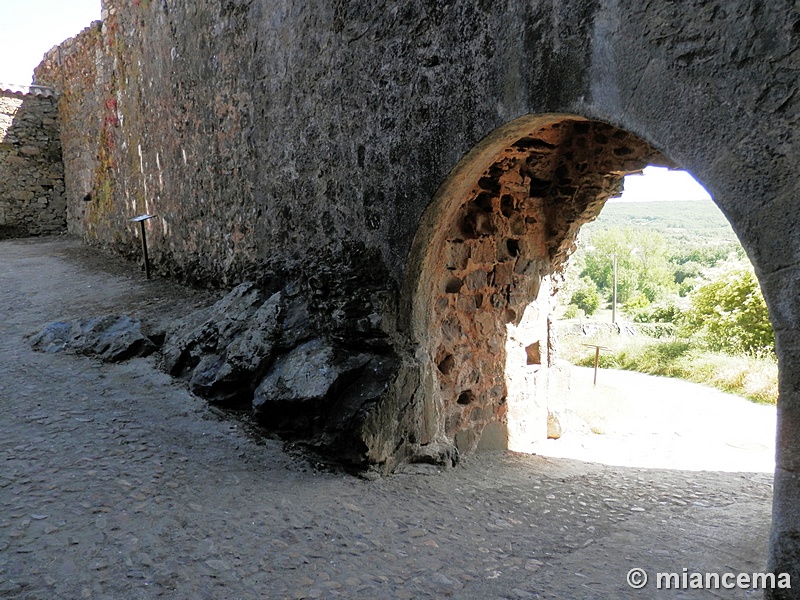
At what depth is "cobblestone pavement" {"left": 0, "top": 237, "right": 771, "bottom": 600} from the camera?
2.51 metres

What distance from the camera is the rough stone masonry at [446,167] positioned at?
2057 millimetres

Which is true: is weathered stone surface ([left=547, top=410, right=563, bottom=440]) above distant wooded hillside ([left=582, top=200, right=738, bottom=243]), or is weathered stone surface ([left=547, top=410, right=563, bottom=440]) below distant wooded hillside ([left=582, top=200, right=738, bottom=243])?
below

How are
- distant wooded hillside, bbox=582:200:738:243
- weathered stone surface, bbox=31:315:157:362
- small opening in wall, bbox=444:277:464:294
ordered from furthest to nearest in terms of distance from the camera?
1. distant wooded hillside, bbox=582:200:738:243
2. weathered stone surface, bbox=31:315:157:362
3. small opening in wall, bbox=444:277:464:294

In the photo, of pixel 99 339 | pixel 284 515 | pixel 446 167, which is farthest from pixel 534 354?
pixel 99 339

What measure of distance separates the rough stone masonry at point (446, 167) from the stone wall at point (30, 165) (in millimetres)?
5979

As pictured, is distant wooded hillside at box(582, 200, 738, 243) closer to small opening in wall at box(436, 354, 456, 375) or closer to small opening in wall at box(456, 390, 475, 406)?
small opening in wall at box(456, 390, 475, 406)

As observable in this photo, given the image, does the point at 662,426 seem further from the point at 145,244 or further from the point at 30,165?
the point at 30,165

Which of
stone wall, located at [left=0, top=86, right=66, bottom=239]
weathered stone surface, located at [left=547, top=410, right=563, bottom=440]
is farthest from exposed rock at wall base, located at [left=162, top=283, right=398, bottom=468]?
stone wall, located at [left=0, top=86, right=66, bottom=239]

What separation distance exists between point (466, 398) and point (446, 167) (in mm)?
1812

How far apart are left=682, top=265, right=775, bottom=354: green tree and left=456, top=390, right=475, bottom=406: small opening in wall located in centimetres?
1343

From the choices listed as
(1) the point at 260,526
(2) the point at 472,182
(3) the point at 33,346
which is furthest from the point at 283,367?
(3) the point at 33,346

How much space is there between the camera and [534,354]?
5160 mm

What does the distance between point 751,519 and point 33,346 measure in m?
5.36

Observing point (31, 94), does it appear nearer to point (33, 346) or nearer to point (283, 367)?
point (33, 346)
